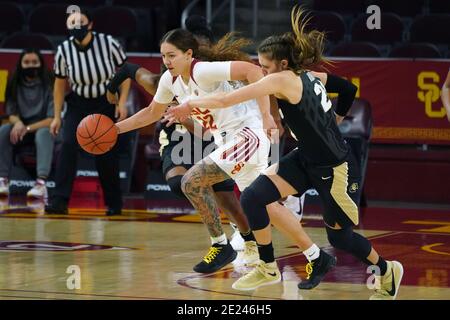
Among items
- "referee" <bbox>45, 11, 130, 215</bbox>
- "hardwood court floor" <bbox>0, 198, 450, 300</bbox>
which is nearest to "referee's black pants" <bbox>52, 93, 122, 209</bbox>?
"referee" <bbox>45, 11, 130, 215</bbox>

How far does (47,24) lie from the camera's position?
15.6m

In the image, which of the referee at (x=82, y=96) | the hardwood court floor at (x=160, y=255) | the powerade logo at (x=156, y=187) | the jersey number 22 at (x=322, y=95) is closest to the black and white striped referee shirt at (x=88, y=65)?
the referee at (x=82, y=96)

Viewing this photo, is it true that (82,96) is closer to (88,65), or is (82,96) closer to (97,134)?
(88,65)

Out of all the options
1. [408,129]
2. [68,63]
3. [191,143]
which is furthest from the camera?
[408,129]

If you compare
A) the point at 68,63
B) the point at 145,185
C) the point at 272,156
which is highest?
the point at 68,63

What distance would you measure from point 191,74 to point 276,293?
1.67 meters

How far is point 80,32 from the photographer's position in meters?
11.6

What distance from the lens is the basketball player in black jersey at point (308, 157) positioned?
677cm

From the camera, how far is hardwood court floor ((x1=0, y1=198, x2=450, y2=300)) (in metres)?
7.01

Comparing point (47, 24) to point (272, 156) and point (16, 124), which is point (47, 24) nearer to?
point (16, 124)

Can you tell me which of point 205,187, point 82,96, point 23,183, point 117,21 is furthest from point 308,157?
point 117,21

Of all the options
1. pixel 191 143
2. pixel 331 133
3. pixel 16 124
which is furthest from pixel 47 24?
pixel 331 133

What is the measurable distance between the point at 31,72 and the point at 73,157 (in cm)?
180

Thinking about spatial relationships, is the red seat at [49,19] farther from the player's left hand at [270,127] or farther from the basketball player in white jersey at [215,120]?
the player's left hand at [270,127]
